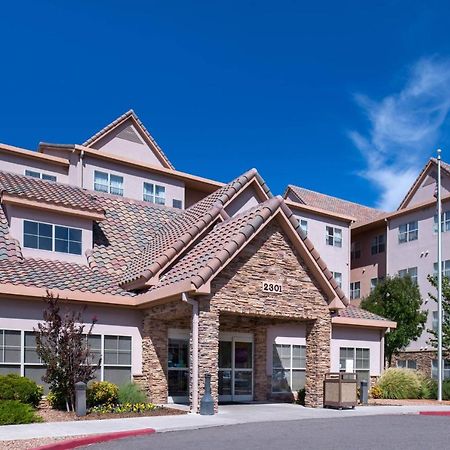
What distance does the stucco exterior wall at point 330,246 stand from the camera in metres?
41.4

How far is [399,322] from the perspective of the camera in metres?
35.0

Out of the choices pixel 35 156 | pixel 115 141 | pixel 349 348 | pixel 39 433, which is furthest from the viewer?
pixel 115 141

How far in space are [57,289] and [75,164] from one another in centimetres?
1347

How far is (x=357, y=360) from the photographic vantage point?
26.9 m

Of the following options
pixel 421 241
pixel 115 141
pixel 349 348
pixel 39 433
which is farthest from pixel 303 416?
pixel 421 241

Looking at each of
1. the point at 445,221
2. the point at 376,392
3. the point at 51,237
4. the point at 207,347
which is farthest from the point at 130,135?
the point at 207,347

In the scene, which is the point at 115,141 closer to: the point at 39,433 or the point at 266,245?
the point at 266,245

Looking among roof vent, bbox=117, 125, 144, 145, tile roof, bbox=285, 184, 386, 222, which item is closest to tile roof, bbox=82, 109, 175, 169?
roof vent, bbox=117, 125, 144, 145

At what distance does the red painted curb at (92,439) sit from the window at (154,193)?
20.2m

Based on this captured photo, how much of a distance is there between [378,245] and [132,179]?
2071 cm

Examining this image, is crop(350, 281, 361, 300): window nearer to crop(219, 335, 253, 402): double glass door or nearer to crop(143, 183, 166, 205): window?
crop(143, 183, 166, 205): window

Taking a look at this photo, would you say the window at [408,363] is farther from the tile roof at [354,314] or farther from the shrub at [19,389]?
the shrub at [19,389]

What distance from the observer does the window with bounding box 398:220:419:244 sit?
42.0 meters

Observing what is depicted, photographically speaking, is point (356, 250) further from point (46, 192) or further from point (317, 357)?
point (46, 192)
